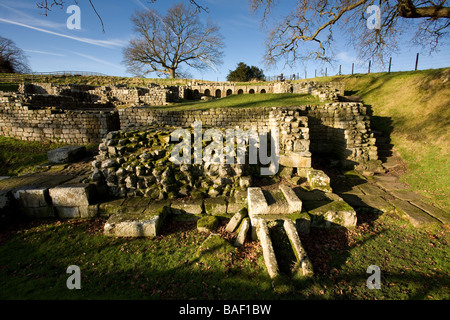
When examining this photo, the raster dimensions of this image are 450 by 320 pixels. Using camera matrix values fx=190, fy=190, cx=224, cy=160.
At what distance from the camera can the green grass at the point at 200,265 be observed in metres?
2.57

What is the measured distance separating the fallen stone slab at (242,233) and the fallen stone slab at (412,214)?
3657 millimetres

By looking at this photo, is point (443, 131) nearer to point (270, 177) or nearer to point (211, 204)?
point (270, 177)

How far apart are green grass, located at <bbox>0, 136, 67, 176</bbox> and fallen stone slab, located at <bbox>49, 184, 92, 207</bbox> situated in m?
4.33

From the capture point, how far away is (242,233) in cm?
358

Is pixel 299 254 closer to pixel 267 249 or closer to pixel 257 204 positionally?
pixel 267 249

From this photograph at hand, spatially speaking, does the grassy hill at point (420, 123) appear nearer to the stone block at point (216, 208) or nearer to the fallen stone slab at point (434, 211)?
the fallen stone slab at point (434, 211)

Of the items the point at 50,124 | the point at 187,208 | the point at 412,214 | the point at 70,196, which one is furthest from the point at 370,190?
the point at 50,124

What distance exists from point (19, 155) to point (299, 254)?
445 inches

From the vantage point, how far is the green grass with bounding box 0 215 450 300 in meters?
2.57

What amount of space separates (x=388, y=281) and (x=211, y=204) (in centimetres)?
327

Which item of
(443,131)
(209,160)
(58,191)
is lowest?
(58,191)
